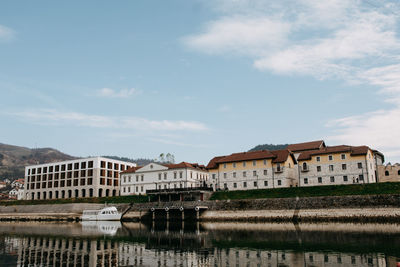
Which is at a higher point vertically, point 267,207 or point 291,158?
point 291,158

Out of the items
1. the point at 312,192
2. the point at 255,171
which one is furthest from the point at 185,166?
the point at 312,192

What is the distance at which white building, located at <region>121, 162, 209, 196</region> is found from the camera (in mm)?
89312

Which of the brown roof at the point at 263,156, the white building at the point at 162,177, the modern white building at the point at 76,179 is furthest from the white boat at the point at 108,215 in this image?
the modern white building at the point at 76,179

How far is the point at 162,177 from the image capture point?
304 ft

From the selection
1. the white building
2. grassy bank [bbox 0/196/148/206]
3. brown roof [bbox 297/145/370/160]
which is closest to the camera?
brown roof [bbox 297/145/370/160]

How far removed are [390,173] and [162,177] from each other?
2077 inches

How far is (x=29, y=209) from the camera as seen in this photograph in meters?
94.2

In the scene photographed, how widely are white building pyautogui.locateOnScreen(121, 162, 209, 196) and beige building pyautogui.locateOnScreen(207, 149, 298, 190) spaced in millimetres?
7294

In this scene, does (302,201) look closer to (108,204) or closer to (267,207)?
(267,207)

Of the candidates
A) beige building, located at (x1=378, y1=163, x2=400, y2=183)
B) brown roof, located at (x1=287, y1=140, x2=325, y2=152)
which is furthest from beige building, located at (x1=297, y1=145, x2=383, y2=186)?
brown roof, located at (x1=287, y1=140, x2=325, y2=152)

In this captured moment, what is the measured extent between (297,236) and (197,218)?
107ft

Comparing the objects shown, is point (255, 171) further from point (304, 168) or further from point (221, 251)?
point (221, 251)

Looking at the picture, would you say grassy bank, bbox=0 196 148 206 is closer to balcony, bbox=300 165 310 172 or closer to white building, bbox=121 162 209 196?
white building, bbox=121 162 209 196

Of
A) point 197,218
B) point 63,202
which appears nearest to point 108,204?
point 63,202
